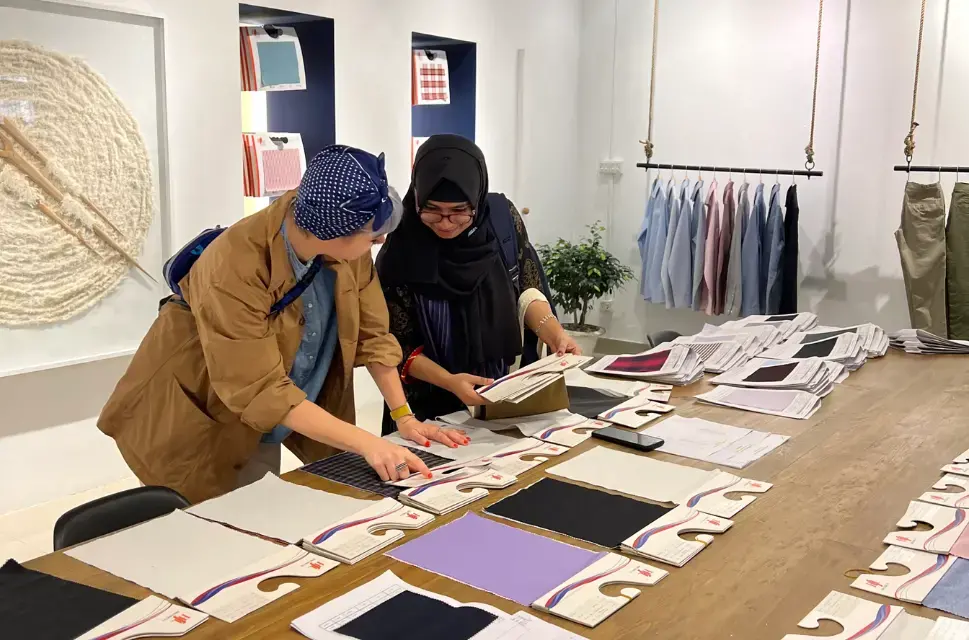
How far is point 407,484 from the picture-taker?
1.66 metres

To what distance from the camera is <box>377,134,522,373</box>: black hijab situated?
2.20 meters

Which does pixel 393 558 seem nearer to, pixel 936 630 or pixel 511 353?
pixel 936 630

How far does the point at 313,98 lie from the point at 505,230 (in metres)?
2.20

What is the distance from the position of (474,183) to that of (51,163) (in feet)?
5.78

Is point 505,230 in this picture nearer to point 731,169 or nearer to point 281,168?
point 281,168

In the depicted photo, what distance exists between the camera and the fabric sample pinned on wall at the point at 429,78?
4.71m

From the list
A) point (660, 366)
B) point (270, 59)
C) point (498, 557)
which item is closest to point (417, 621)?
point (498, 557)

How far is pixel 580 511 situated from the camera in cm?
156

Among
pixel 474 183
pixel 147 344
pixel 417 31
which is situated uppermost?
pixel 417 31

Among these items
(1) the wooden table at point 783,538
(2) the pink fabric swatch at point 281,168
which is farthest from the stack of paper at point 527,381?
(2) the pink fabric swatch at point 281,168

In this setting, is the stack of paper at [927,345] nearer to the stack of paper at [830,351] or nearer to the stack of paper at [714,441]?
the stack of paper at [830,351]

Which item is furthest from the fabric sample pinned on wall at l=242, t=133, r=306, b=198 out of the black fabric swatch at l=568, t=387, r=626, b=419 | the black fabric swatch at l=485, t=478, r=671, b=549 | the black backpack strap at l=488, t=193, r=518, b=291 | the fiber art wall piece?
the black fabric swatch at l=485, t=478, r=671, b=549

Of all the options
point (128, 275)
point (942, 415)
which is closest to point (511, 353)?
point (942, 415)

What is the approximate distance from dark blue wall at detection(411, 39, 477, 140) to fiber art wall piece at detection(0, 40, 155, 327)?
2014 mm
